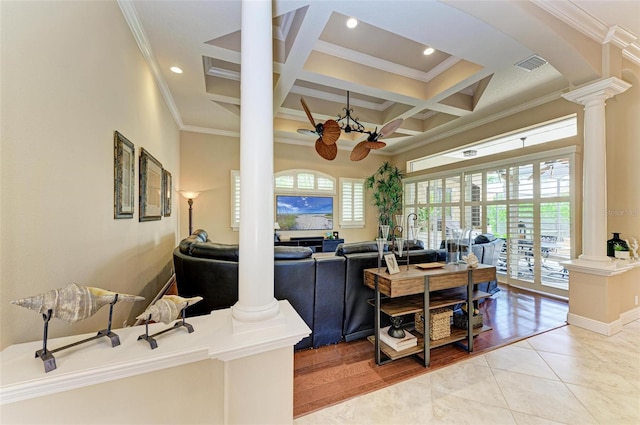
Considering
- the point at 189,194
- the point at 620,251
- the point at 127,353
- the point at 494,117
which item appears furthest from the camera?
the point at 189,194

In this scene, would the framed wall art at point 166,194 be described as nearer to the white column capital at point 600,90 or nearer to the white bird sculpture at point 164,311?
the white bird sculpture at point 164,311

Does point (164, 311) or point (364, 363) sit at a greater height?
point (164, 311)

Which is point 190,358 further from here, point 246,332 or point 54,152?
point 54,152

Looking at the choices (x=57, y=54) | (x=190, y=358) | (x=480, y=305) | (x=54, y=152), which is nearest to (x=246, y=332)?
(x=190, y=358)

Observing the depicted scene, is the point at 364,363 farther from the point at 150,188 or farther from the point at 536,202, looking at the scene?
the point at 536,202

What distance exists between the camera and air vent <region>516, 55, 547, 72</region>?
314 centimetres

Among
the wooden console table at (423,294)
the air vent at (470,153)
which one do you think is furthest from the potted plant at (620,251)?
the air vent at (470,153)

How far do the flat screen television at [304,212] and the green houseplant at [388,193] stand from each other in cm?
138

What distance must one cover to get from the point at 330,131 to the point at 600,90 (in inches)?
125

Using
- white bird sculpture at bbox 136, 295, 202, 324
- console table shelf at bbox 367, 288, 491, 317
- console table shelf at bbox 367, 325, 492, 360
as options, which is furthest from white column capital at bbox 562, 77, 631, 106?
white bird sculpture at bbox 136, 295, 202, 324

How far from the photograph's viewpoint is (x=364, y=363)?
2318 mm

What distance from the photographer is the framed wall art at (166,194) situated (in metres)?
4.02

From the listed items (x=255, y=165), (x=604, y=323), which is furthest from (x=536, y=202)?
(x=255, y=165)

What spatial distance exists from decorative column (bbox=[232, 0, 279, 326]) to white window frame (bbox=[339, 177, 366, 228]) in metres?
5.67
